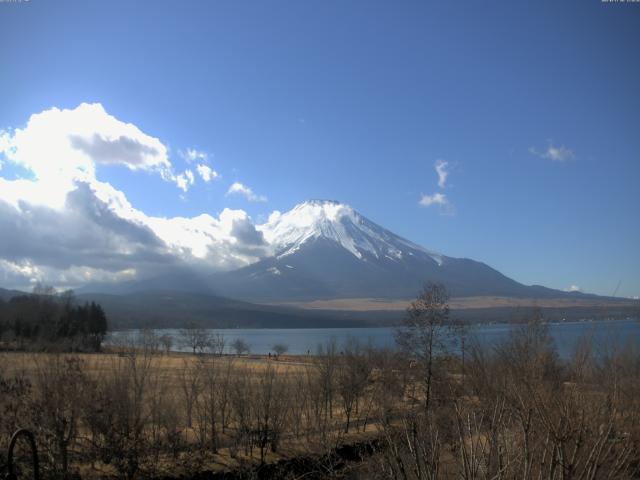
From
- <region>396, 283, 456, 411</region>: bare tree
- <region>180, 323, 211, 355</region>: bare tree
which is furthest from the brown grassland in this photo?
<region>180, 323, 211, 355</region>: bare tree

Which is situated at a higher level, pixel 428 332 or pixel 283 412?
pixel 428 332

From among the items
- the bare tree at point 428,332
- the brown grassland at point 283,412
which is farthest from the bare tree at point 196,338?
the brown grassland at point 283,412

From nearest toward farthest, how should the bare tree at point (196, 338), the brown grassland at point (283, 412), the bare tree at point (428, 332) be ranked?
the brown grassland at point (283, 412), the bare tree at point (428, 332), the bare tree at point (196, 338)

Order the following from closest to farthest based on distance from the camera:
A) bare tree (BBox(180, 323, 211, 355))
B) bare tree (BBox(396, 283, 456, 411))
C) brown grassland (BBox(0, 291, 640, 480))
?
brown grassland (BBox(0, 291, 640, 480))
bare tree (BBox(396, 283, 456, 411))
bare tree (BBox(180, 323, 211, 355))

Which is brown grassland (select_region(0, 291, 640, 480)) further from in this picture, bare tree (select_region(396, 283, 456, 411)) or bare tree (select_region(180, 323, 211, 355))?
bare tree (select_region(180, 323, 211, 355))

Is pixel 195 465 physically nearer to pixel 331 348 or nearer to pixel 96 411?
pixel 96 411

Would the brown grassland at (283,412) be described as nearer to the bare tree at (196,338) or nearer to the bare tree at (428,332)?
the bare tree at (428,332)

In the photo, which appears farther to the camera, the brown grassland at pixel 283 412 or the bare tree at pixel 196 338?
the bare tree at pixel 196 338

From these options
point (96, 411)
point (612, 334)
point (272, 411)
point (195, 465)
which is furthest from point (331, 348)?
point (612, 334)

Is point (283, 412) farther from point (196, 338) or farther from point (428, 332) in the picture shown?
point (196, 338)

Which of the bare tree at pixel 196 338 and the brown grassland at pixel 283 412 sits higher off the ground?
the brown grassland at pixel 283 412

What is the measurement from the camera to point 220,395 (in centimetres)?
2303

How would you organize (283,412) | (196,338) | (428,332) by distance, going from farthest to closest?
1. (196,338)
2. (428,332)
3. (283,412)

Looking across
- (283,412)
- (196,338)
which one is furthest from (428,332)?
(196,338)
